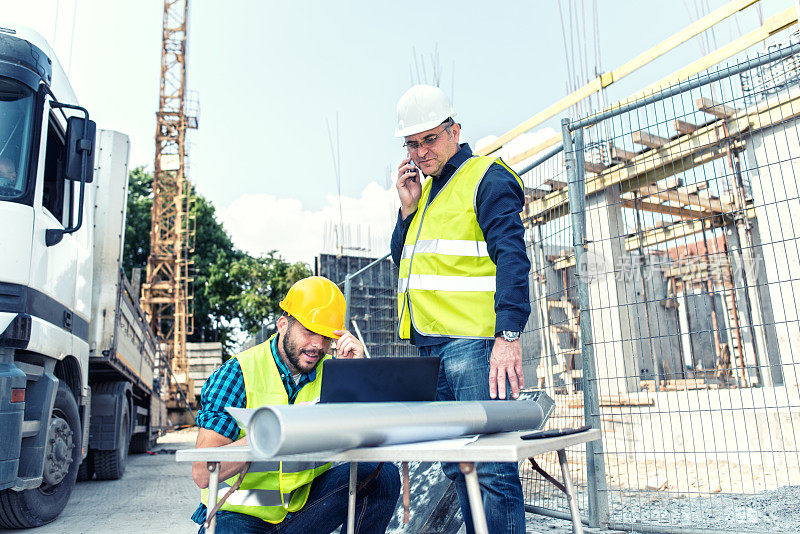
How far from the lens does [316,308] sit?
239cm

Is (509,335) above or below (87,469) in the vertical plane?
above

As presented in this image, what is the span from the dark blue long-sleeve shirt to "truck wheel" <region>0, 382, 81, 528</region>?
3.14 meters

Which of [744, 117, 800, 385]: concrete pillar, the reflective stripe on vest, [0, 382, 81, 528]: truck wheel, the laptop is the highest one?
[744, 117, 800, 385]: concrete pillar

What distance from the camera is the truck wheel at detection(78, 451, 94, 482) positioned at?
23.1 feet

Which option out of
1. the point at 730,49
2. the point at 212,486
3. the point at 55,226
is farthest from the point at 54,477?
the point at 730,49

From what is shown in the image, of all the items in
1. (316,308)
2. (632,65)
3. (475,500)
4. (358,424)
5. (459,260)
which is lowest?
(475,500)

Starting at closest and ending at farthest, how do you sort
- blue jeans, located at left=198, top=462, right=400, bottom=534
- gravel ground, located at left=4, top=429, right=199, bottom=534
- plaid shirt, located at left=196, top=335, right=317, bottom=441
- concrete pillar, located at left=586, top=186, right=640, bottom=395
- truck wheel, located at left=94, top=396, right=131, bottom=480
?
plaid shirt, located at left=196, top=335, right=317, bottom=441
blue jeans, located at left=198, top=462, right=400, bottom=534
concrete pillar, located at left=586, top=186, right=640, bottom=395
gravel ground, located at left=4, top=429, right=199, bottom=534
truck wheel, located at left=94, top=396, right=131, bottom=480

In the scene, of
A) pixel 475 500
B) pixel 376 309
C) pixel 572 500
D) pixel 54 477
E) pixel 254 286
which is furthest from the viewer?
pixel 254 286

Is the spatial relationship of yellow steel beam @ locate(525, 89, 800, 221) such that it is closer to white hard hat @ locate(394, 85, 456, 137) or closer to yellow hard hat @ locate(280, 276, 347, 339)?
white hard hat @ locate(394, 85, 456, 137)

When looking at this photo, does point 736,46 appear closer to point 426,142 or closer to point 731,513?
point 731,513

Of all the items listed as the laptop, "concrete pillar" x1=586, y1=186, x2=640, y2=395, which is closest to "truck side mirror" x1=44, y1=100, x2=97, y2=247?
the laptop

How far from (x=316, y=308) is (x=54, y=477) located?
3261mm

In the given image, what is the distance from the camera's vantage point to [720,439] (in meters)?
5.23

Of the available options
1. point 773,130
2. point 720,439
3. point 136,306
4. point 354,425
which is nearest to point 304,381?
point 354,425
